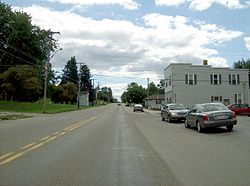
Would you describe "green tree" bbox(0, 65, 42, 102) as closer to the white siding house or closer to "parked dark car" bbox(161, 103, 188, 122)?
the white siding house

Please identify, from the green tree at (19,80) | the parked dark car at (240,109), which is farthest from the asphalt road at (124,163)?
the green tree at (19,80)

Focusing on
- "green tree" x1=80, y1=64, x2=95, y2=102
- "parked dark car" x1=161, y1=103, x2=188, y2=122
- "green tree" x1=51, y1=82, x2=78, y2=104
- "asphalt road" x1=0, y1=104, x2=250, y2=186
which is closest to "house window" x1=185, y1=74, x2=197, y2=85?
"parked dark car" x1=161, y1=103, x2=188, y2=122

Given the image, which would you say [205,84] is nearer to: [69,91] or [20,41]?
[20,41]

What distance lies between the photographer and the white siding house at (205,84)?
5631 centimetres

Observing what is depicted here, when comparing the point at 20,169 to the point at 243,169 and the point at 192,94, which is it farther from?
the point at 192,94

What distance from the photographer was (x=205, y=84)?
56625mm

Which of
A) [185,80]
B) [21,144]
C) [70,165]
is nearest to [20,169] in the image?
[70,165]

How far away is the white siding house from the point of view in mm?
56312

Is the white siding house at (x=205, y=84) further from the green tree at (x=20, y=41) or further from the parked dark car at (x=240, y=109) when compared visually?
the green tree at (x=20, y=41)

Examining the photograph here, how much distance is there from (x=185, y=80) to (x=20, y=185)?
51789 millimetres

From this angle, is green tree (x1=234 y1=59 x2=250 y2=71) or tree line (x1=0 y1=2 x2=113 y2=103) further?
green tree (x1=234 y1=59 x2=250 y2=71)

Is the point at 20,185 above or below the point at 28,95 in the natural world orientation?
below

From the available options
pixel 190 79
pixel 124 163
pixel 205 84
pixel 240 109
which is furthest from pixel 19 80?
pixel 124 163

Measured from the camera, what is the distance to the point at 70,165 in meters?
8.23
